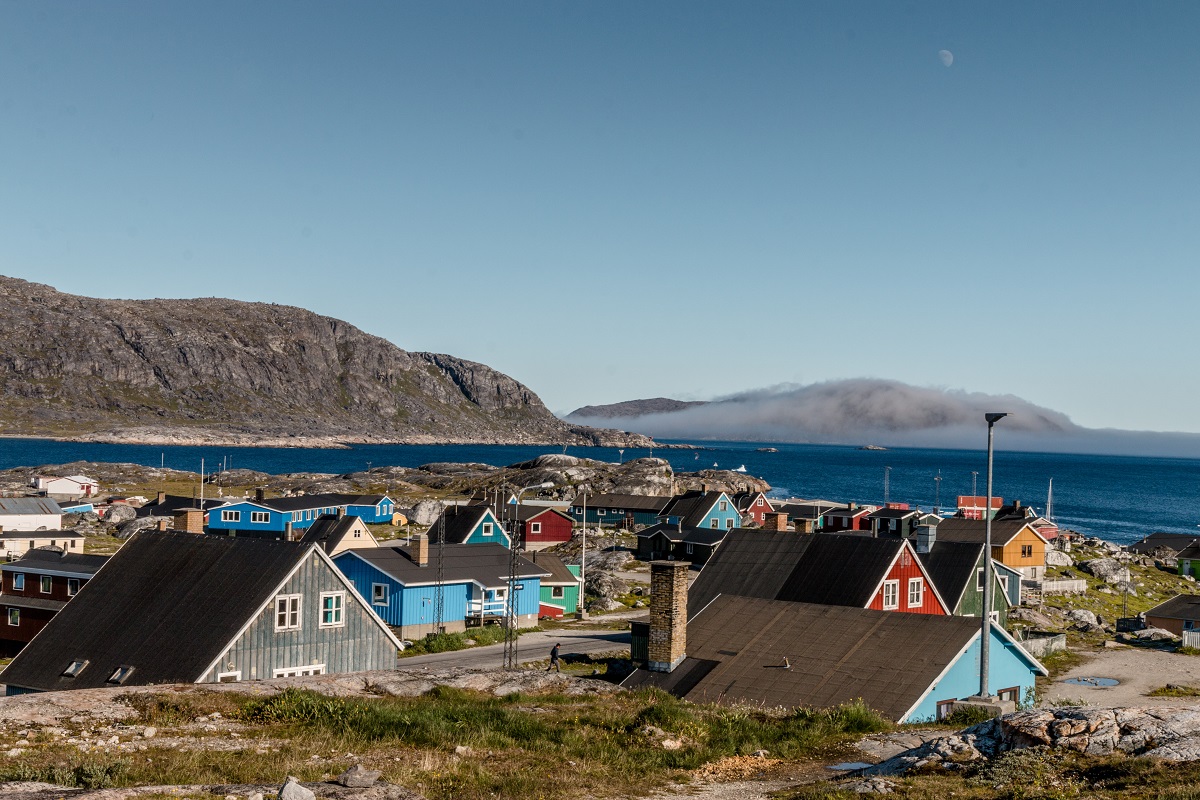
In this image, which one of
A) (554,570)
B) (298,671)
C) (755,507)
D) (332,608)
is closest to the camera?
(298,671)

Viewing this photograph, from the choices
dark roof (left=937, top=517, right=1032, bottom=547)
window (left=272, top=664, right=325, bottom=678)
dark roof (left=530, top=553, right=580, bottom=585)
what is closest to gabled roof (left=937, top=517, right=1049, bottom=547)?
dark roof (left=937, top=517, right=1032, bottom=547)

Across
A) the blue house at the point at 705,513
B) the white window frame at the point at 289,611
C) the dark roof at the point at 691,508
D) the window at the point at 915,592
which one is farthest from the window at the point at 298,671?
the dark roof at the point at 691,508

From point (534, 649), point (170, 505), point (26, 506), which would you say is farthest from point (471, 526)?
point (26, 506)

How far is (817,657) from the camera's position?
90.3 feet

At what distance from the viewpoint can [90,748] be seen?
14766 millimetres

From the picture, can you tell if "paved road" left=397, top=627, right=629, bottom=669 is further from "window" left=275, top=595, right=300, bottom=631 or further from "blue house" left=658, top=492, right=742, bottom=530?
"blue house" left=658, top=492, right=742, bottom=530

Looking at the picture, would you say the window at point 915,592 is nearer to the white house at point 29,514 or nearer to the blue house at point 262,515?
the blue house at point 262,515

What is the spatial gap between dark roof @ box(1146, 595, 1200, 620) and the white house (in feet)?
312

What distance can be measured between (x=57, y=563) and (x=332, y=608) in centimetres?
2553

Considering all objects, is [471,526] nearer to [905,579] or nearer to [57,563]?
[57,563]

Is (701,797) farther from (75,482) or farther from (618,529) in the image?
(75,482)

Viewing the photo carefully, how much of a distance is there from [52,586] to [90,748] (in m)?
38.7

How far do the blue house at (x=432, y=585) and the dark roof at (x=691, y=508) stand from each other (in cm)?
4296

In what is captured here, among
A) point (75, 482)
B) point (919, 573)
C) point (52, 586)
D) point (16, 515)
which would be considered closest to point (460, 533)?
point (52, 586)
